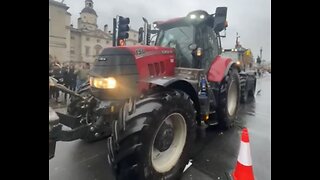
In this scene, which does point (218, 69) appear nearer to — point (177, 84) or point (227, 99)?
point (227, 99)

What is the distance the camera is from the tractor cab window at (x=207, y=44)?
13.5ft

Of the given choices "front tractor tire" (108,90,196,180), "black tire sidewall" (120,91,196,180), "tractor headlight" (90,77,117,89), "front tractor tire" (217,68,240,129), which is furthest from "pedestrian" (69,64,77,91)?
"black tire sidewall" (120,91,196,180)

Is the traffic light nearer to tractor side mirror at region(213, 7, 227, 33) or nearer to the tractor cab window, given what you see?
the tractor cab window

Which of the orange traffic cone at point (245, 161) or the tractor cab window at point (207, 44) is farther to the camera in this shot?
the tractor cab window at point (207, 44)

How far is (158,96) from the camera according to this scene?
260 cm

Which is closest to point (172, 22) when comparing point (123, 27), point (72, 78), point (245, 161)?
point (123, 27)

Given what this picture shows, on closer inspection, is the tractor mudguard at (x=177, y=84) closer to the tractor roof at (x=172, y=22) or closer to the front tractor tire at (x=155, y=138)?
the front tractor tire at (x=155, y=138)

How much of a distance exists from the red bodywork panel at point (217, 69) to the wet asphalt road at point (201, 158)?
4.01ft

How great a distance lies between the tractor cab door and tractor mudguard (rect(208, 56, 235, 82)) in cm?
10

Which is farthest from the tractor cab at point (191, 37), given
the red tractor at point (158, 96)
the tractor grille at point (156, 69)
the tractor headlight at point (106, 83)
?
the tractor headlight at point (106, 83)
